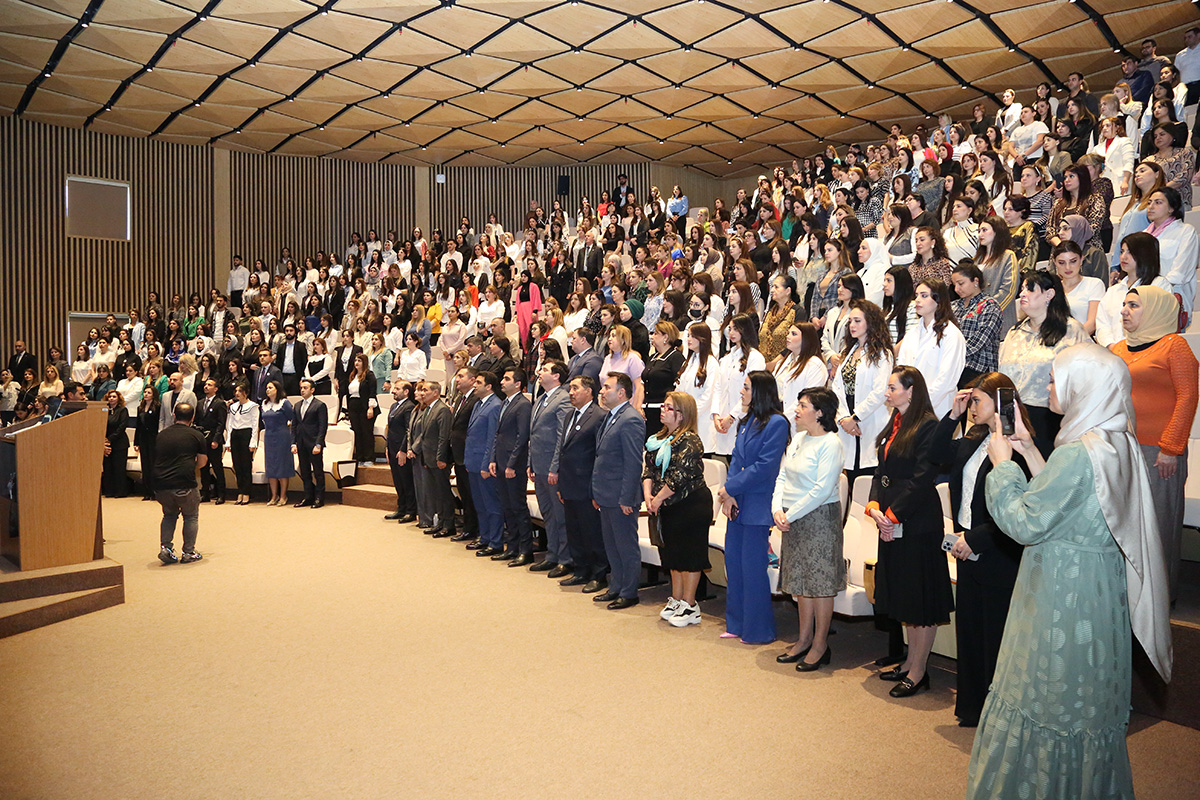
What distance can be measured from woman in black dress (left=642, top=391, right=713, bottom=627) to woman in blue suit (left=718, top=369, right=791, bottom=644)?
0.79 feet

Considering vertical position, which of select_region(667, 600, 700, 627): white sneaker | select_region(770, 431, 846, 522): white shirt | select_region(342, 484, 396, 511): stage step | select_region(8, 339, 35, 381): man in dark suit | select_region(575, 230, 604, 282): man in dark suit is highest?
select_region(575, 230, 604, 282): man in dark suit

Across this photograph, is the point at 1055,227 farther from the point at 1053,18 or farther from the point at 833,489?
the point at 1053,18

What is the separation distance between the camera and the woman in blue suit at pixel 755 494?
4285mm

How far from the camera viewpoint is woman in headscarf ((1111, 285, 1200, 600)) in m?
3.26

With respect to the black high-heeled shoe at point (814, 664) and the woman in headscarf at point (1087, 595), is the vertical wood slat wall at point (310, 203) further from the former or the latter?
the woman in headscarf at point (1087, 595)

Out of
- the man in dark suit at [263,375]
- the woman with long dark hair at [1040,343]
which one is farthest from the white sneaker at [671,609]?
the man in dark suit at [263,375]

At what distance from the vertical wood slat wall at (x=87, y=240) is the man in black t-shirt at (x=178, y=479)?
10.3 metres

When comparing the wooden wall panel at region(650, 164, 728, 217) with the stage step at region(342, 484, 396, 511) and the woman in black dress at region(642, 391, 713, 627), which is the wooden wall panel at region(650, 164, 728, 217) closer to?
the stage step at region(342, 484, 396, 511)

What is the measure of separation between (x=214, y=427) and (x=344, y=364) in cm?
173

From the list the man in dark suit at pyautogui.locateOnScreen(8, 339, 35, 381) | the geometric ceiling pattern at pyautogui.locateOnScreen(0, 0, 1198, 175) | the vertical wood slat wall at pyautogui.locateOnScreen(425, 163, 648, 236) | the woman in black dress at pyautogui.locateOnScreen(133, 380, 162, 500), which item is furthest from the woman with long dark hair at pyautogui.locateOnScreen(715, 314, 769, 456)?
the vertical wood slat wall at pyautogui.locateOnScreen(425, 163, 648, 236)

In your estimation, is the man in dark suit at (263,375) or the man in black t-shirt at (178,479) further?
the man in dark suit at (263,375)

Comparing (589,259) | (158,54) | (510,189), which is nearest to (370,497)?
(589,259)

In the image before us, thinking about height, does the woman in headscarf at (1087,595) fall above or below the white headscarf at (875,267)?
below

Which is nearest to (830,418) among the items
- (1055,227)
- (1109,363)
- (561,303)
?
(1109,363)
